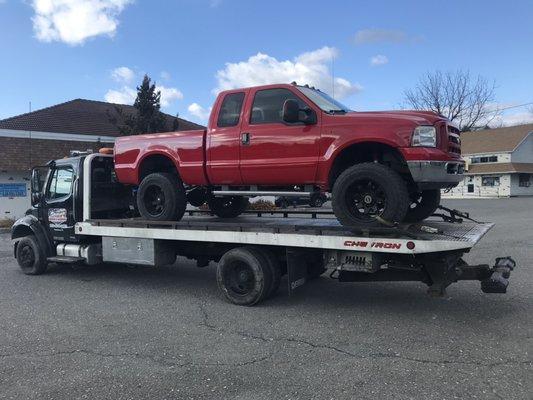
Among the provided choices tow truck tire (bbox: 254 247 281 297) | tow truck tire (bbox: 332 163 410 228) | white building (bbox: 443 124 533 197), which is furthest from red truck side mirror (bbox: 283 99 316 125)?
white building (bbox: 443 124 533 197)

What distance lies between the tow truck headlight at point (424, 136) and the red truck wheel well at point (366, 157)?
30cm

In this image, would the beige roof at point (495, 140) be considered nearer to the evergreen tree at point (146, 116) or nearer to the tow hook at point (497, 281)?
the evergreen tree at point (146, 116)

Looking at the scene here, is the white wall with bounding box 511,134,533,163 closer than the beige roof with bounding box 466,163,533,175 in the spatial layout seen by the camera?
No

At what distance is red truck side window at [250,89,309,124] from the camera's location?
683cm

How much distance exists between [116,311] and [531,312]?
524cm

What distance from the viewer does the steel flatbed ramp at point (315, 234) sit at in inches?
218

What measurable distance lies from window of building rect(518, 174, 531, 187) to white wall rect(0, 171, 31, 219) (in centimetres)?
4554

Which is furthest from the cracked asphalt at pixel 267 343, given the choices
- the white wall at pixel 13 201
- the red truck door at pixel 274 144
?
the white wall at pixel 13 201

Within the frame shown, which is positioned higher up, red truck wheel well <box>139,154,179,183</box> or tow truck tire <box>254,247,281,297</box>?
red truck wheel well <box>139,154,179,183</box>

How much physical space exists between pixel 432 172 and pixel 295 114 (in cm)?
179

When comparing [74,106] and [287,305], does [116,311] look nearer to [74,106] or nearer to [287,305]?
[287,305]

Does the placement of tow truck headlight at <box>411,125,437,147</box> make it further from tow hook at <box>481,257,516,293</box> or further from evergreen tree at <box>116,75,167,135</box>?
evergreen tree at <box>116,75,167,135</box>

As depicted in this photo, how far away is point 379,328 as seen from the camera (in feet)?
19.1

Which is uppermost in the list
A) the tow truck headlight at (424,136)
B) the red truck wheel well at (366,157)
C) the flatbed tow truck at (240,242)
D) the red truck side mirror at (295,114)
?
the red truck side mirror at (295,114)
